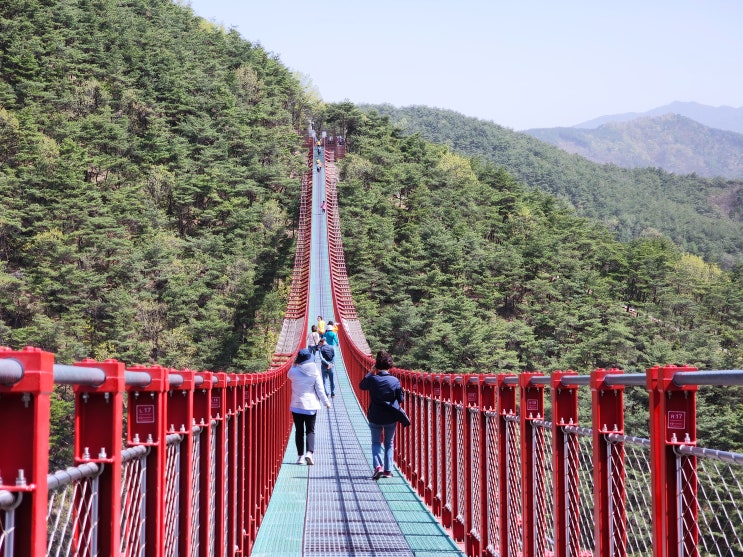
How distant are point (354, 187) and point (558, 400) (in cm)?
5673

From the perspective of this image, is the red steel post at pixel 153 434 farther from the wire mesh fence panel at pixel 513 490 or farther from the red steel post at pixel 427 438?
the red steel post at pixel 427 438

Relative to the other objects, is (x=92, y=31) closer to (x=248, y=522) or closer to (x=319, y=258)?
(x=319, y=258)

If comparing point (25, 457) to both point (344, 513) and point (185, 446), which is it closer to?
point (185, 446)

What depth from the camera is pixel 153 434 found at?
2.90 metres

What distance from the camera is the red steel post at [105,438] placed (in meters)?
2.29

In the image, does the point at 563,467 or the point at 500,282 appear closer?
the point at 563,467

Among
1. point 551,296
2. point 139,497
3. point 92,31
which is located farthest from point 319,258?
point 139,497

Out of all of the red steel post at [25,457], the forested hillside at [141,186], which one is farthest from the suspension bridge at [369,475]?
the forested hillside at [141,186]

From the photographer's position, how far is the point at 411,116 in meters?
166

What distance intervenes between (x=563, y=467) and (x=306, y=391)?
17.6ft

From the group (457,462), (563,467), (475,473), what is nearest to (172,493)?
(563,467)

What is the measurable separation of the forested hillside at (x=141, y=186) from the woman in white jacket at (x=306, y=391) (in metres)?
25.8

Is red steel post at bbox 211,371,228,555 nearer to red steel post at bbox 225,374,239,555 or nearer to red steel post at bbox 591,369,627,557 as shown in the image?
red steel post at bbox 225,374,239,555

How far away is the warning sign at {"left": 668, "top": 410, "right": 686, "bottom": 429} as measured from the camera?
2.60 metres
